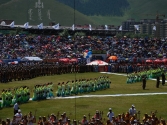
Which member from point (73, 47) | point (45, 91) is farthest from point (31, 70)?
point (73, 47)

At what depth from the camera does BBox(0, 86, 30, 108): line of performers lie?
3073 cm

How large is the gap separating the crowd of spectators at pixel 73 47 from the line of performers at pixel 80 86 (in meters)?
36.4

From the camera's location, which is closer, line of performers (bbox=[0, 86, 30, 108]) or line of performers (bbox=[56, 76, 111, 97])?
line of performers (bbox=[0, 86, 30, 108])

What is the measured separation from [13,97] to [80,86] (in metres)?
8.30

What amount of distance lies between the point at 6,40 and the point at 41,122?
67.5 meters

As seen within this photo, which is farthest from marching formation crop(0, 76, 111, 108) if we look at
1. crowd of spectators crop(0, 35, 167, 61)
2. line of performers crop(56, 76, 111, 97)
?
crowd of spectators crop(0, 35, 167, 61)

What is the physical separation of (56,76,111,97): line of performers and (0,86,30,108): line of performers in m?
3.99

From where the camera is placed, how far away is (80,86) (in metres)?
38.6

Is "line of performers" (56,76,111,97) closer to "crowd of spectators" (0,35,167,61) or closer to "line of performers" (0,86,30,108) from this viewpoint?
"line of performers" (0,86,30,108)

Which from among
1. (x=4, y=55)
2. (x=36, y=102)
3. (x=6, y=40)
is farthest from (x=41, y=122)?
(x=6, y=40)

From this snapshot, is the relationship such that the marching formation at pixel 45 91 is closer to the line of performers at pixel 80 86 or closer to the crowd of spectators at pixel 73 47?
the line of performers at pixel 80 86

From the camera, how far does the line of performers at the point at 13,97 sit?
101ft

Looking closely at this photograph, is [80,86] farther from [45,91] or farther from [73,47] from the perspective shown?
[73,47]

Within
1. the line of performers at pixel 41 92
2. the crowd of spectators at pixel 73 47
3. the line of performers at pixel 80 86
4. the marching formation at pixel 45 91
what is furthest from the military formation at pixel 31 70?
the crowd of spectators at pixel 73 47
